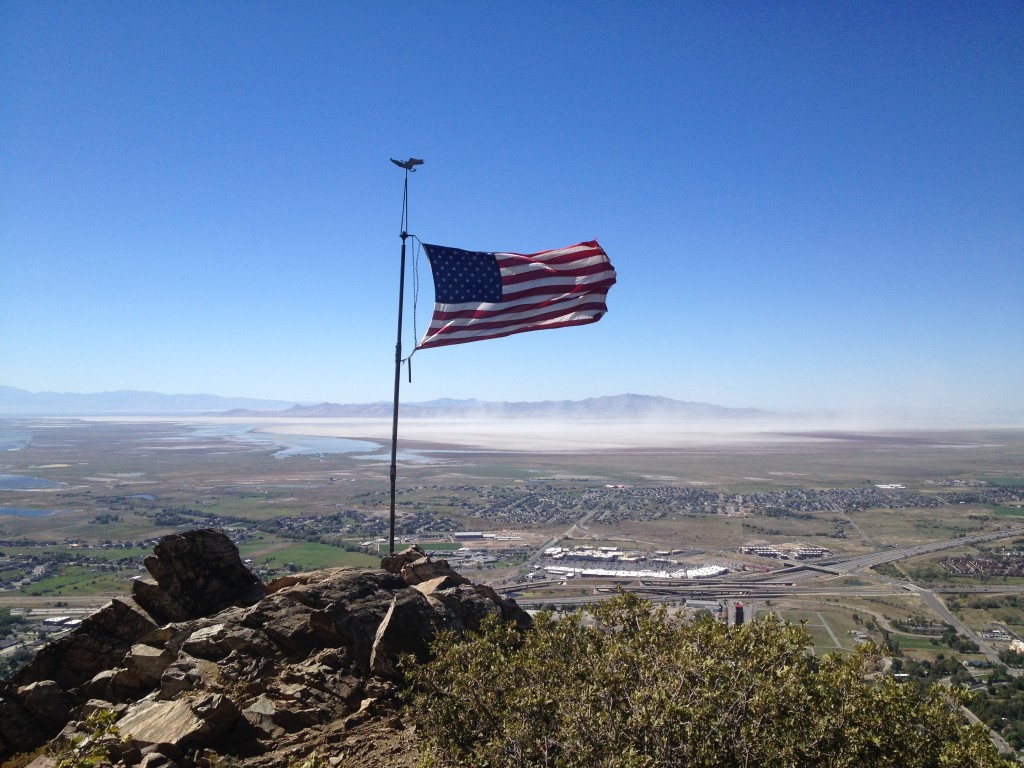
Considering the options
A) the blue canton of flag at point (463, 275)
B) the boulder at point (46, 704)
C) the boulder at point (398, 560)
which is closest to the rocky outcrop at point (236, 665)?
the boulder at point (46, 704)

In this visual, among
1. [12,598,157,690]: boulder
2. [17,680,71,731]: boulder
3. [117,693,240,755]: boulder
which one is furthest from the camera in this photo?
[12,598,157,690]: boulder

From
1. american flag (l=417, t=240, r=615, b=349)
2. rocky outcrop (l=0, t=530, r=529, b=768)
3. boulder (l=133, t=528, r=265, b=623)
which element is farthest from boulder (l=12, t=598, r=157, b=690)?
american flag (l=417, t=240, r=615, b=349)

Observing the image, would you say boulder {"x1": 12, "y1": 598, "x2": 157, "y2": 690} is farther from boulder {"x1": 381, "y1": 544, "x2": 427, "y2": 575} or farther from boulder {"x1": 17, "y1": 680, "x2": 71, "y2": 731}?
boulder {"x1": 381, "y1": 544, "x2": 427, "y2": 575}

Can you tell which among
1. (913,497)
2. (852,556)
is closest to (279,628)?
(852,556)

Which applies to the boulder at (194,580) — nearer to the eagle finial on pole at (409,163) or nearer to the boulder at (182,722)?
the boulder at (182,722)

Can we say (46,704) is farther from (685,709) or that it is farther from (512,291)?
(512,291)

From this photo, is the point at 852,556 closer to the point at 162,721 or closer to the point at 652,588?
the point at 652,588
